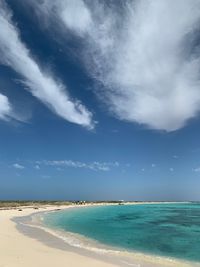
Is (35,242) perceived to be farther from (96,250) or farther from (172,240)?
(172,240)

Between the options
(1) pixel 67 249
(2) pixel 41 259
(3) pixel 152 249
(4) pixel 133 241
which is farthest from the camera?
(4) pixel 133 241

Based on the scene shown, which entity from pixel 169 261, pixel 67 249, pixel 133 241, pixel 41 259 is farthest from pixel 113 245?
pixel 41 259

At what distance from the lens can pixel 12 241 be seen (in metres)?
27.7

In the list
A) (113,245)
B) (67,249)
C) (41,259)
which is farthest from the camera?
(113,245)

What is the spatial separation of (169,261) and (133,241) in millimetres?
10260

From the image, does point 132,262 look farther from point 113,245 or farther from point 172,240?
point 172,240

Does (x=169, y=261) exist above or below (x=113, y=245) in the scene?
below

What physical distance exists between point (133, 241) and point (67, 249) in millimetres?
9291

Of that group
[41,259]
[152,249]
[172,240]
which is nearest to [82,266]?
[41,259]

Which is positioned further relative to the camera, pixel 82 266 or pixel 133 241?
pixel 133 241

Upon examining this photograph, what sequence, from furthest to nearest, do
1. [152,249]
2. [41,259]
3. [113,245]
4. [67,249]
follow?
[113,245] → [152,249] → [67,249] → [41,259]

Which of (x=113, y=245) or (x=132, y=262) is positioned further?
(x=113, y=245)

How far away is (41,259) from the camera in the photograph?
20391 mm

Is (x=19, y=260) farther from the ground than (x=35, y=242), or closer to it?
closer to it
